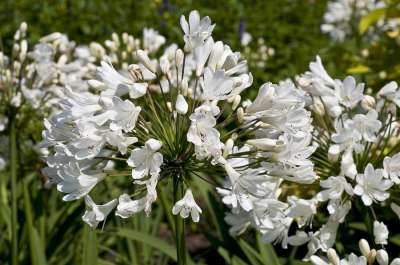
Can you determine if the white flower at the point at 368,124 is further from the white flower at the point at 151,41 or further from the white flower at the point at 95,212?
the white flower at the point at 151,41

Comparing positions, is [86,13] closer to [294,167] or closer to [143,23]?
[143,23]

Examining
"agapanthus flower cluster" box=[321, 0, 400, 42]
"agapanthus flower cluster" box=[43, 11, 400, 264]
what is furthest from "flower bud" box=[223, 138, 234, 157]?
"agapanthus flower cluster" box=[321, 0, 400, 42]

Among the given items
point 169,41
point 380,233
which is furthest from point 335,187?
point 169,41

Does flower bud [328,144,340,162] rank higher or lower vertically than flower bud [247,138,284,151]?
lower

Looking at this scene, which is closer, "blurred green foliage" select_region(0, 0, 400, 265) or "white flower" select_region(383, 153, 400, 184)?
"white flower" select_region(383, 153, 400, 184)

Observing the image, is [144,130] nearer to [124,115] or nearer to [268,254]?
[124,115]

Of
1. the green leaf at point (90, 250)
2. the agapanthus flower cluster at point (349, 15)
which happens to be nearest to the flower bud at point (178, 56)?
the green leaf at point (90, 250)

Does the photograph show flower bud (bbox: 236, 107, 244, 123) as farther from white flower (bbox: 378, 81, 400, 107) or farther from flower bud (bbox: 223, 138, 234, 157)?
white flower (bbox: 378, 81, 400, 107)
